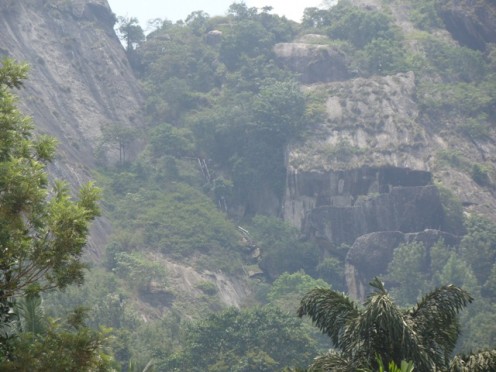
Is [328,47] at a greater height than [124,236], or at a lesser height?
greater

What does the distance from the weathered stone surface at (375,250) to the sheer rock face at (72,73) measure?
66.9ft

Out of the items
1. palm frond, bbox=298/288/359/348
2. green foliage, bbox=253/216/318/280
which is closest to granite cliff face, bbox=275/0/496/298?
green foliage, bbox=253/216/318/280

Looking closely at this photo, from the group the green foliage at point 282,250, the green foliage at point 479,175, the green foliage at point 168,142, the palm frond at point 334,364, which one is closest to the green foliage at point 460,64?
the green foliage at point 479,175

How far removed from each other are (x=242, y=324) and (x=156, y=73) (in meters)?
48.1

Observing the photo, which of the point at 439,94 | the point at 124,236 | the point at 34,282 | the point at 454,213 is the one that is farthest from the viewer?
the point at 439,94

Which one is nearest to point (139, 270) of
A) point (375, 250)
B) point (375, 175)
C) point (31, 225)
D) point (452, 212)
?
point (375, 250)

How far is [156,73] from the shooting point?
98.6 meters

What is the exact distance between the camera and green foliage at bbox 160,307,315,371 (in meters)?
52.7

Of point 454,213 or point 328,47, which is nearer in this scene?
point 454,213

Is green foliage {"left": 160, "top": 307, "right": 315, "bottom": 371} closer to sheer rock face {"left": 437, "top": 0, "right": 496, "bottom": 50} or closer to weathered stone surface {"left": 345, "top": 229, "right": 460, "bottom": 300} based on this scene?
weathered stone surface {"left": 345, "top": 229, "right": 460, "bottom": 300}

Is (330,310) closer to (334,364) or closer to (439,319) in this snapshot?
(334,364)

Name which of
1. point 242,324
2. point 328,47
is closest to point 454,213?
point 328,47

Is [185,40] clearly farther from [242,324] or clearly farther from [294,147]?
[242,324]

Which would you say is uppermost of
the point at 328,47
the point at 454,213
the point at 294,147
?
the point at 328,47
